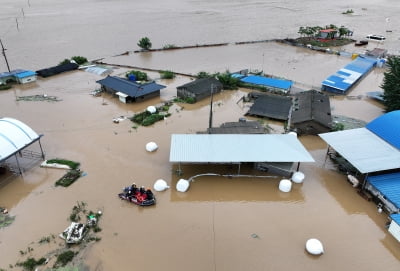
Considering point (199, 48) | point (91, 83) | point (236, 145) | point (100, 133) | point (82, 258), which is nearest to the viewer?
point (82, 258)

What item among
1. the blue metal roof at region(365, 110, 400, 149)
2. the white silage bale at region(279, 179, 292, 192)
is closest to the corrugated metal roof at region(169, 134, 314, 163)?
the white silage bale at region(279, 179, 292, 192)

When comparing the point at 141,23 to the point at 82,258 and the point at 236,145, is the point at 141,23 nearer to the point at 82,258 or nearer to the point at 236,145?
the point at 236,145

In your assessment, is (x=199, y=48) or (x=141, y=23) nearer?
(x=199, y=48)

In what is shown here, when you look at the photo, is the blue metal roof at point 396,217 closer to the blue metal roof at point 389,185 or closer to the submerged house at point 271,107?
the blue metal roof at point 389,185

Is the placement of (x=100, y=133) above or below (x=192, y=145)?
below

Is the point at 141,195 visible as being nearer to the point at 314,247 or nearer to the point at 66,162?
the point at 66,162

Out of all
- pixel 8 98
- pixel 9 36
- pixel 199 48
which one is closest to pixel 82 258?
pixel 8 98

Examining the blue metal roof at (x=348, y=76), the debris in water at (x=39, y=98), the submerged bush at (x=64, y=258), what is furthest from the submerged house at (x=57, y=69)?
the blue metal roof at (x=348, y=76)

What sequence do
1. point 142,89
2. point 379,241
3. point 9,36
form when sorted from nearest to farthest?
1. point 379,241
2. point 142,89
3. point 9,36
